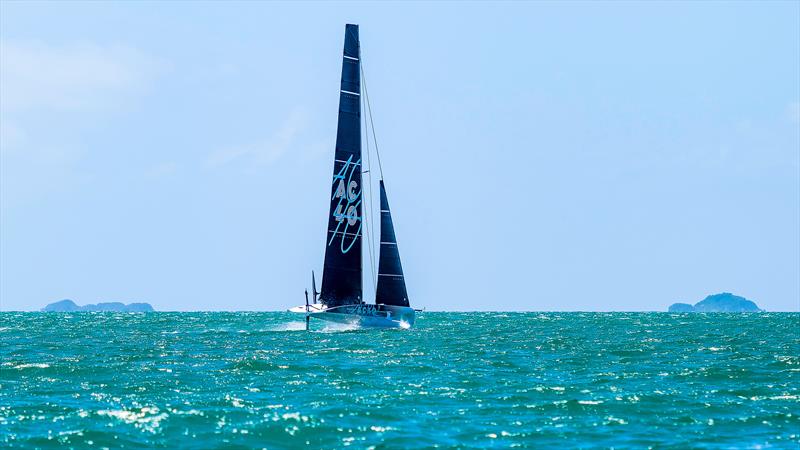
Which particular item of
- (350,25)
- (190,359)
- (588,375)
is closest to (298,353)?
(190,359)

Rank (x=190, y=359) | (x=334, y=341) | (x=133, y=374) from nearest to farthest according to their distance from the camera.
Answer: (x=133, y=374) → (x=190, y=359) → (x=334, y=341)

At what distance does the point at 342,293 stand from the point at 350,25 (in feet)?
50.1

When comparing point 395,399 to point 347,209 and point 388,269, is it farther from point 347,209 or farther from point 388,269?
point 347,209

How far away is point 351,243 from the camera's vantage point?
58656 millimetres

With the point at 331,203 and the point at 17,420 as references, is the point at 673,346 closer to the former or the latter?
the point at 331,203

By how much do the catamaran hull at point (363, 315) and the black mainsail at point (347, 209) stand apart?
102 cm

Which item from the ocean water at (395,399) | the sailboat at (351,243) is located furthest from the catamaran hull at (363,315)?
the ocean water at (395,399)

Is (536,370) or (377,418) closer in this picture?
(377,418)

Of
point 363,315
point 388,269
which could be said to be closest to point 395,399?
point 363,315

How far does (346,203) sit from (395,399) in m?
33.5

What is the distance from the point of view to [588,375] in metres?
32.5

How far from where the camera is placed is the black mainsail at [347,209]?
2282 inches

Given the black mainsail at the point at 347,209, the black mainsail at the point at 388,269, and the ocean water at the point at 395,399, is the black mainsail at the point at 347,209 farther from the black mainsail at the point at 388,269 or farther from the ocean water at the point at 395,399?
the ocean water at the point at 395,399

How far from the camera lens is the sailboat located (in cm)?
5788
